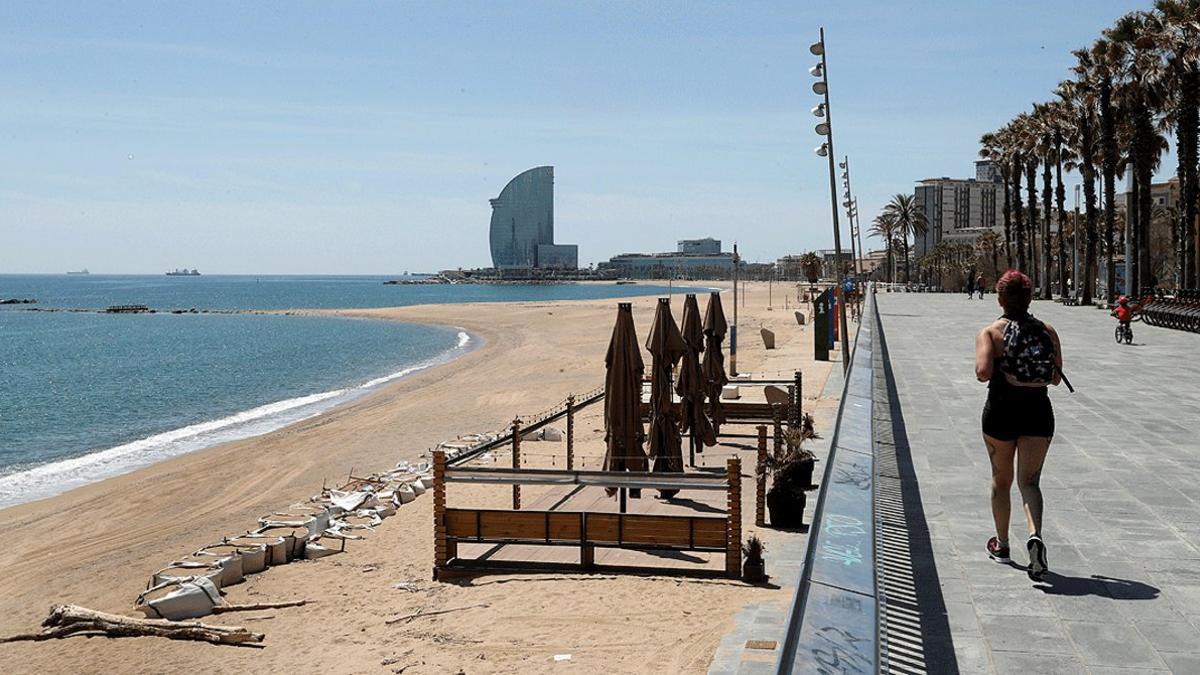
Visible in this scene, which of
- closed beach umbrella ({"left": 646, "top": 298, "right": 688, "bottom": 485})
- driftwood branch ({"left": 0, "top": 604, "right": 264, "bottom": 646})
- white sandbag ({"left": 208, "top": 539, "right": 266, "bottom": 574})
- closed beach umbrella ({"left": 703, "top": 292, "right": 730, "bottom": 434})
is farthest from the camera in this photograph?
closed beach umbrella ({"left": 703, "top": 292, "right": 730, "bottom": 434})

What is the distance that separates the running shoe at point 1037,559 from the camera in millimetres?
5398

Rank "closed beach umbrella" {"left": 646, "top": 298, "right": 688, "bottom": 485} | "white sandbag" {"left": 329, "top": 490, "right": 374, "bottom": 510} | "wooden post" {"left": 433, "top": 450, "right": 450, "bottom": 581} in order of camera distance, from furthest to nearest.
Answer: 1. "white sandbag" {"left": 329, "top": 490, "right": 374, "bottom": 510}
2. "closed beach umbrella" {"left": 646, "top": 298, "right": 688, "bottom": 485}
3. "wooden post" {"left": 433, "top": 450, "right": 450, "bottom": 581}

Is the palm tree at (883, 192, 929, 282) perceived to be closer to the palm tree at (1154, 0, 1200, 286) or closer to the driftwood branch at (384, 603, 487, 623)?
the palm tree at (1154, 0, 1200, 286)

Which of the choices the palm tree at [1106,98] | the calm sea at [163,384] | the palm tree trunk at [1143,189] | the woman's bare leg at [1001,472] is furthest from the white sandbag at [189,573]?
the palm tree at [1106,98]

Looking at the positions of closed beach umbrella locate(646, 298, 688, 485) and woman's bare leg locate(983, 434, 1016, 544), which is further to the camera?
closed beach umbrella locate(646, 298, 688, 485)

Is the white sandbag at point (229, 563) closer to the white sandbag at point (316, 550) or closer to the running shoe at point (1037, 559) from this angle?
the white sandbag at point (316, 550)

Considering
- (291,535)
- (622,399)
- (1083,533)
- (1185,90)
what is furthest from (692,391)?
(1185,90)

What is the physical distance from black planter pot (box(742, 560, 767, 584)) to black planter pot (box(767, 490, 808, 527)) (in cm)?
130

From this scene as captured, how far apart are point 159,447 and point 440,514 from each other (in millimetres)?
18862

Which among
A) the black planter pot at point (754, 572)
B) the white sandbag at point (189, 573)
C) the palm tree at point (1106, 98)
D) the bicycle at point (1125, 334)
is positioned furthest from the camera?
the palm tree at point (1106, 98)

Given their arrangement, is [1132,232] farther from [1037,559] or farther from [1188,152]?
[1037,559]

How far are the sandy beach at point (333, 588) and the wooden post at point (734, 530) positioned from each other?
0.19 metres

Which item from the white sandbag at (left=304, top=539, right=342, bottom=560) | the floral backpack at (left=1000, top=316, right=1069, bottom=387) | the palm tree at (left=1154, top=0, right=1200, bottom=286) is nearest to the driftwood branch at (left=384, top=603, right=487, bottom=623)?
the white sandbag at (left=304, top=539, right=342, bottom=560)

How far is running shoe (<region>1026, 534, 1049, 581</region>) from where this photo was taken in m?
5.40
